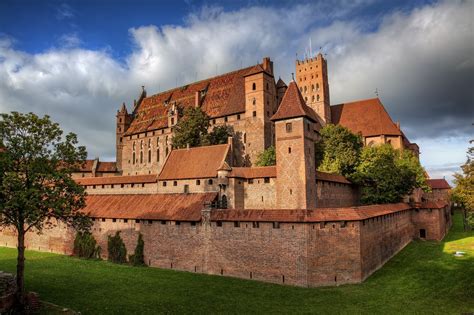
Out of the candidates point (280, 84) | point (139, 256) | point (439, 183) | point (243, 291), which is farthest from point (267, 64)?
point (439, 183)

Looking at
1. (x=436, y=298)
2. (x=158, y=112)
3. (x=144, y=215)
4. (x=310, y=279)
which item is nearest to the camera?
(x=436, y=298)

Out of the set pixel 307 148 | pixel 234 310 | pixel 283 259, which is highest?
pixel 307 148

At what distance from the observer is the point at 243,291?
23.9 metres

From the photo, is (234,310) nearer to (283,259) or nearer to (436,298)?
(283,259)

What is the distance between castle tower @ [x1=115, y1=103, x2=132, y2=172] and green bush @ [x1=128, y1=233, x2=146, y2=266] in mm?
35703

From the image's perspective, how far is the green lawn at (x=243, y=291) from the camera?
811 inches

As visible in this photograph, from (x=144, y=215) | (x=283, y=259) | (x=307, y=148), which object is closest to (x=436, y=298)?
(x=283, y=259)

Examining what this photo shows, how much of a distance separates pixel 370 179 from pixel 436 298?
20097 mm

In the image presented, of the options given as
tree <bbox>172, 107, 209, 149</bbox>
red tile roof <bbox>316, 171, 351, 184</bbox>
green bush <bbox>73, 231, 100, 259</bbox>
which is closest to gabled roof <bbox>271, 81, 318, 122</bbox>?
red tile roof <bbox>316, 171, 351, 184</bbox>

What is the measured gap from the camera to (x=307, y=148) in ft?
103

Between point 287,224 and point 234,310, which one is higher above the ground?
point 287,224

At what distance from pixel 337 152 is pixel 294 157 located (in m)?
13.3

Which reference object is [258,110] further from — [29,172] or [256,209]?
[29,172]

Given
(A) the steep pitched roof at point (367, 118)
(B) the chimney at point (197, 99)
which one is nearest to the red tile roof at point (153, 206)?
(B) the chimney at point (197, 99)
